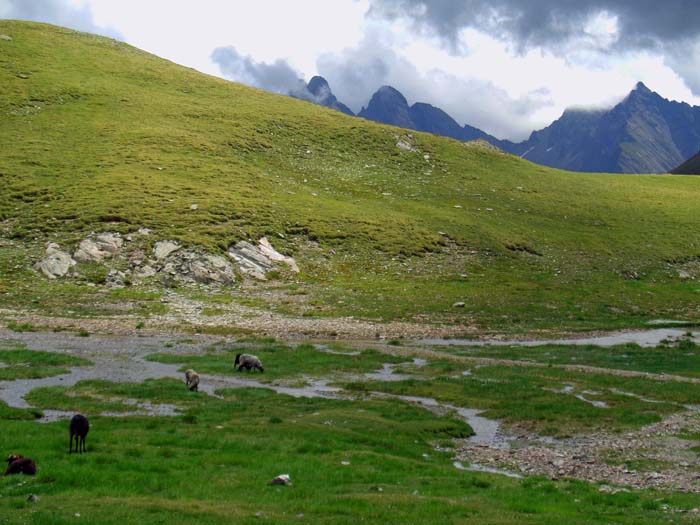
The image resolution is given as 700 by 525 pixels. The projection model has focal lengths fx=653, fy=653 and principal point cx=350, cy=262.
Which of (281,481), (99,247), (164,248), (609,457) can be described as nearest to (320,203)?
(164,248)

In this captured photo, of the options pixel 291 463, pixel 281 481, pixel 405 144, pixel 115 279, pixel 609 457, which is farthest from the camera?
pixel 405 144

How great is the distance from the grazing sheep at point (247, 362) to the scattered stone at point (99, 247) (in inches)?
1629

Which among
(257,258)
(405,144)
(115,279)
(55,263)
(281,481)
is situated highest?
(405,144)

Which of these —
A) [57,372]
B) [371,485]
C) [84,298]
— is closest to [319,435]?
[371,485]

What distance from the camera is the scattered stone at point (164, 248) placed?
77.8m

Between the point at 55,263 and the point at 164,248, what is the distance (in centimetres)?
1222

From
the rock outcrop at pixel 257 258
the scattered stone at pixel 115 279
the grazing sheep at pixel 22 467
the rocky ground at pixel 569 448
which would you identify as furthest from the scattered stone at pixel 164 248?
the grazing sheep at pixel 22 467

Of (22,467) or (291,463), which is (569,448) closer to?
(291,463)

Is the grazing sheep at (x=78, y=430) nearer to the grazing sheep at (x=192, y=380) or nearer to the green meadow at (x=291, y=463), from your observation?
the green meadow at (x=291, y=463)

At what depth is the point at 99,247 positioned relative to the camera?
77500mm

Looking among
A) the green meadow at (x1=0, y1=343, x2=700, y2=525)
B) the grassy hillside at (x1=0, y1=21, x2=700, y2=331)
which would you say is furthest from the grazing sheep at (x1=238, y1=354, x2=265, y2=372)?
the grassy hillside at (x1=0, y1=21, x2=700, y2=331)

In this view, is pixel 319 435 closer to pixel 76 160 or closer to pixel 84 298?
pixel 84 298

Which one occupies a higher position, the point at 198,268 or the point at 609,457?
the point at 198,268

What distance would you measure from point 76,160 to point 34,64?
48919 mm
